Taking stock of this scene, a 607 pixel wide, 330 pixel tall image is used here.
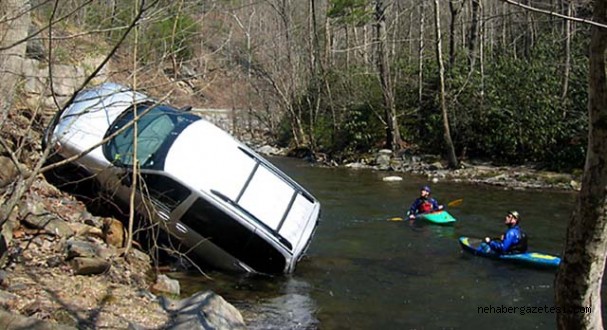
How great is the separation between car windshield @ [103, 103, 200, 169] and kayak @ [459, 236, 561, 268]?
5.73 meters

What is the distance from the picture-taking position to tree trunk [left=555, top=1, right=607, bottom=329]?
3.40m

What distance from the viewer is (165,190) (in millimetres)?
8609

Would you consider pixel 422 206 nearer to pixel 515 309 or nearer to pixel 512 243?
pixel 512 243

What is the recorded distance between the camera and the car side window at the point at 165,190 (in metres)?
8.55

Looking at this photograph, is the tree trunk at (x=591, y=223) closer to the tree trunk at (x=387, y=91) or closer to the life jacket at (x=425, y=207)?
the life jacket at (x=425, y=207)

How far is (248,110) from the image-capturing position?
136 ft

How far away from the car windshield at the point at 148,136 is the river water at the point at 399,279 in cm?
179

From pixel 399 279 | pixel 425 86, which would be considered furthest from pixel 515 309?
pixel 425 86

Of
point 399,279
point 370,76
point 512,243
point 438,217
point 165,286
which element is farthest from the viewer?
point 370,76

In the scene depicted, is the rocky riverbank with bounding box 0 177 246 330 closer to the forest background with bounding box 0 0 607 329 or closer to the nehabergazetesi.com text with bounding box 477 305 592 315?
the forest background with bounding box 0 0 607 329

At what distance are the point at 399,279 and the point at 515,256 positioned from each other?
240 centimetres

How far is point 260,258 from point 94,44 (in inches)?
145

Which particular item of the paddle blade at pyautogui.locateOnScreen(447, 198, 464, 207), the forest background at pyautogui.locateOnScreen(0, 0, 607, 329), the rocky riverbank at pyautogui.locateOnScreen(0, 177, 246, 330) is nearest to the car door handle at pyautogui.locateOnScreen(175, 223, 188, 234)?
the rocky riverbank at pyautogui.locateOnScreen(0, 177, 246, 330)

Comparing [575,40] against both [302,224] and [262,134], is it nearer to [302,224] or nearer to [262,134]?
[302,224]
